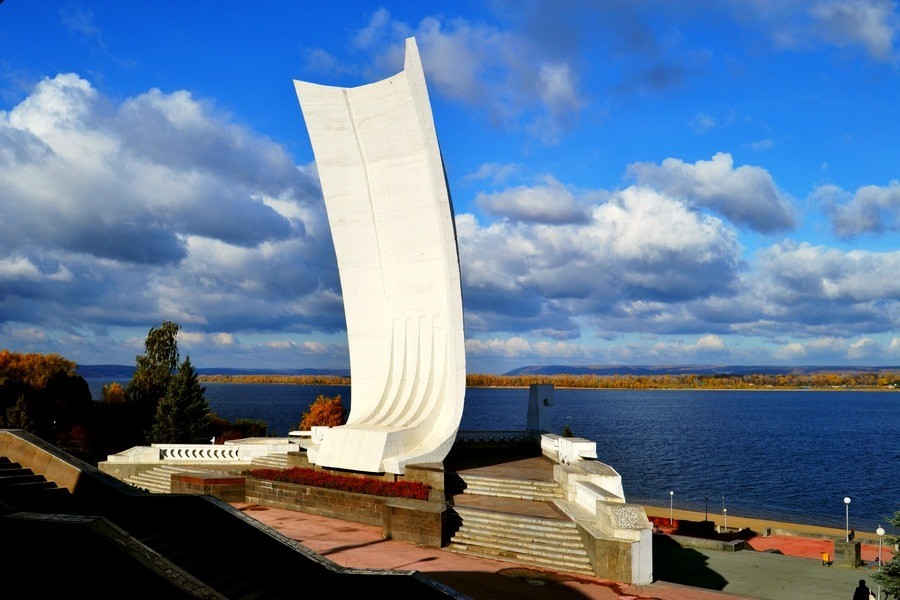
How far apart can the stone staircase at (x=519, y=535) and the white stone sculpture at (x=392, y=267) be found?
326cm

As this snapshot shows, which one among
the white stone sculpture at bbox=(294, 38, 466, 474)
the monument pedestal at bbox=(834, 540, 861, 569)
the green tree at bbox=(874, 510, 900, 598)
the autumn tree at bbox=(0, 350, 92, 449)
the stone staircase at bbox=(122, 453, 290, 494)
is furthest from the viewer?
the autumn tree at bbox=(0, 350, 92, 449)

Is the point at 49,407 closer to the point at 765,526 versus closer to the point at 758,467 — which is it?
the point at 765,526

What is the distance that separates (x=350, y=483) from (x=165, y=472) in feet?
28.5

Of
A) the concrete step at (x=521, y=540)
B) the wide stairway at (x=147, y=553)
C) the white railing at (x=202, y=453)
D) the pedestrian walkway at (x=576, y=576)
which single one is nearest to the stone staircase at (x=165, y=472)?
the white railing at (x=202, y=453)

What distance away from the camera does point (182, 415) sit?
37.5 m

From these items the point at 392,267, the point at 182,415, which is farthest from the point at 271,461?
the point at 182,415

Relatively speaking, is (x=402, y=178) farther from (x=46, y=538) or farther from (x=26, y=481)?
(x=46, y=538)

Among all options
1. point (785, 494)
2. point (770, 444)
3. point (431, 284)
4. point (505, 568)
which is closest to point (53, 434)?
point (431, 284)

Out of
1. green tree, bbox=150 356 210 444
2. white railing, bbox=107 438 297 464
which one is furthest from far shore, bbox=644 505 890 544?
green tree, bbox=150 356 210 444

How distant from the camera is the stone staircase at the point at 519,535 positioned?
1410 cm

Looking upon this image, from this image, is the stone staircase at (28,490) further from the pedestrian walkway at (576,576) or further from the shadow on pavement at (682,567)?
the shadow on pavement at (682,567)

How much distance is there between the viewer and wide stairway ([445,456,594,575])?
14.3m

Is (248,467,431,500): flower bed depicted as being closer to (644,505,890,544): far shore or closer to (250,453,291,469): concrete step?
(250,453,291,469): concrete step

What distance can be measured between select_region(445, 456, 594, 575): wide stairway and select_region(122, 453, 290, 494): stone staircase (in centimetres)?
703
